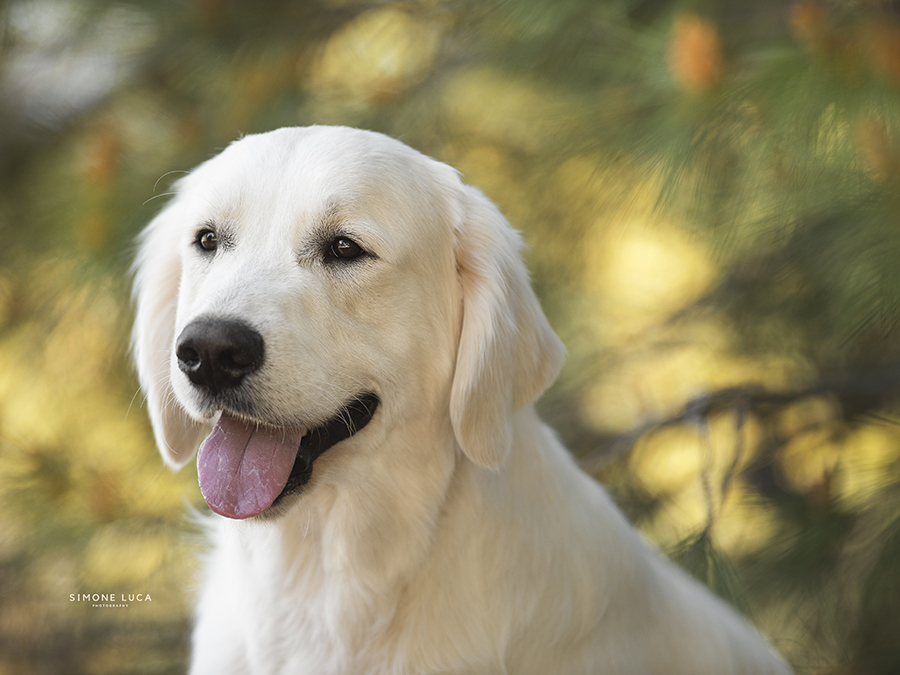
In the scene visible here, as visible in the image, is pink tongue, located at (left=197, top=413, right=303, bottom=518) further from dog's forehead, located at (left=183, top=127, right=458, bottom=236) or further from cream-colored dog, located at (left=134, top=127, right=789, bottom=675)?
dog's forehead, located at (left=183, top=127, right=458, bottom=236)

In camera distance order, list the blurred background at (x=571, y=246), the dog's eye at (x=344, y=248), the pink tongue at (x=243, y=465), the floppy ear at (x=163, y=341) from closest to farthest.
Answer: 1. the pink tongue at (x=243, y=465)
2. the dog's eye at (x=344, y=248)
3. the floppy ear at (x=163, y=341)
4. the blurred background at (x=571, y=246)

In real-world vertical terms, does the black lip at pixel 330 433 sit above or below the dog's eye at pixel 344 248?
below

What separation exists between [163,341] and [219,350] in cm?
60

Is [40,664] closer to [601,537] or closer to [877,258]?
[601,537]

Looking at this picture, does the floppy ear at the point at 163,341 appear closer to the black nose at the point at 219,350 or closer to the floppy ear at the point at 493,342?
the black nose at the point at 219,350

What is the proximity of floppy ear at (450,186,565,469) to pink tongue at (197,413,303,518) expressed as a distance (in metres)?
0.39

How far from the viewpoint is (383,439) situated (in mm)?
1688

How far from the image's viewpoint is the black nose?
4.61 feet

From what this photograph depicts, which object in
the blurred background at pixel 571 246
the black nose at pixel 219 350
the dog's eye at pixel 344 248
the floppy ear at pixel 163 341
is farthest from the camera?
the blurred background at pixel 571 246

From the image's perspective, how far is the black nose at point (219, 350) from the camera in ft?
4.61

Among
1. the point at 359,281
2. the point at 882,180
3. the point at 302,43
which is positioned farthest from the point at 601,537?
the point at 302,43

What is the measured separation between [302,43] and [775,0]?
1.61 metres

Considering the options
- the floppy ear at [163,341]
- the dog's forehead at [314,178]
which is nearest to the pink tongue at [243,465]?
the floppy ear at [163,341]

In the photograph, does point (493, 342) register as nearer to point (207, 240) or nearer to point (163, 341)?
point (207, 240)
